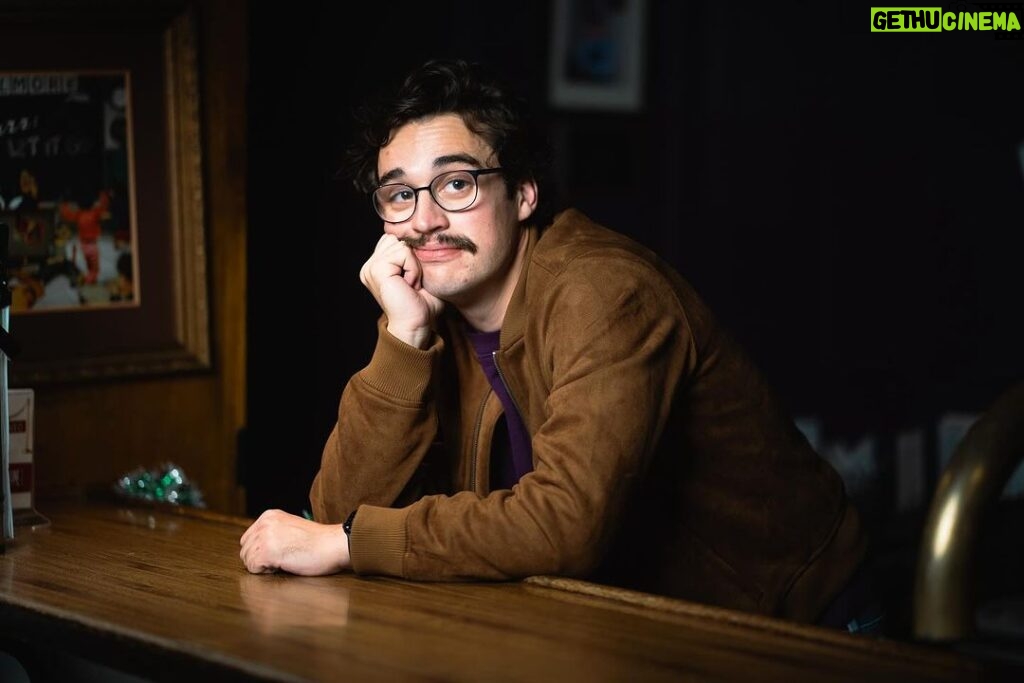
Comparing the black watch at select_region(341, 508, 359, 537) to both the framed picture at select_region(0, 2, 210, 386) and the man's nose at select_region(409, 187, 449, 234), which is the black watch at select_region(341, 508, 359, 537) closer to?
the man's nose at select_region(409, 187, 449, 234)

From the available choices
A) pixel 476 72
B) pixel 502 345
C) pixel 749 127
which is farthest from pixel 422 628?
pixel 749 127

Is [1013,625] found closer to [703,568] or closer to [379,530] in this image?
[703,568]

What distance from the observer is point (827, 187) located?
392cm

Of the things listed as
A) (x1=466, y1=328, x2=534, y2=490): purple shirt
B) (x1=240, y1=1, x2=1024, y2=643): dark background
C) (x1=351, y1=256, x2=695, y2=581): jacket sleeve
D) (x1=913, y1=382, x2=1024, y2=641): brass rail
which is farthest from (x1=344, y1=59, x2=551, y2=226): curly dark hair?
(x1=913, y1=382, x2=1024, y2=641): brass rail

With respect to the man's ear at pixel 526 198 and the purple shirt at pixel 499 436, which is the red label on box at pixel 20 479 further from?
the man's ear at pixel 526 198

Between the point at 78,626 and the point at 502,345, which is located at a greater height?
the point at 502,345

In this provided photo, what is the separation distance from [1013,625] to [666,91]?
6.57ft

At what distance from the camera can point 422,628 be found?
1556 millimetres

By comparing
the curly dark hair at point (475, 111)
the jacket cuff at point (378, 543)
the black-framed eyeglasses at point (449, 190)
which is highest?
the curly dark hair at point (475, 111)

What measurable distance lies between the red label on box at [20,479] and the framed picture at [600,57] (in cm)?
219

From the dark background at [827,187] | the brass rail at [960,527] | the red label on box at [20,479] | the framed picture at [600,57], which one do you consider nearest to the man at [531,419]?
the red label on box at [20,479]

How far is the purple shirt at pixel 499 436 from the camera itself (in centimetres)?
225

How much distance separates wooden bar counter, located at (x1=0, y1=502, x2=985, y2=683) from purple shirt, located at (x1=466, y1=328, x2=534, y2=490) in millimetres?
469

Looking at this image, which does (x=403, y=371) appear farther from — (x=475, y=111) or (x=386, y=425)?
(x=475, y=111)
